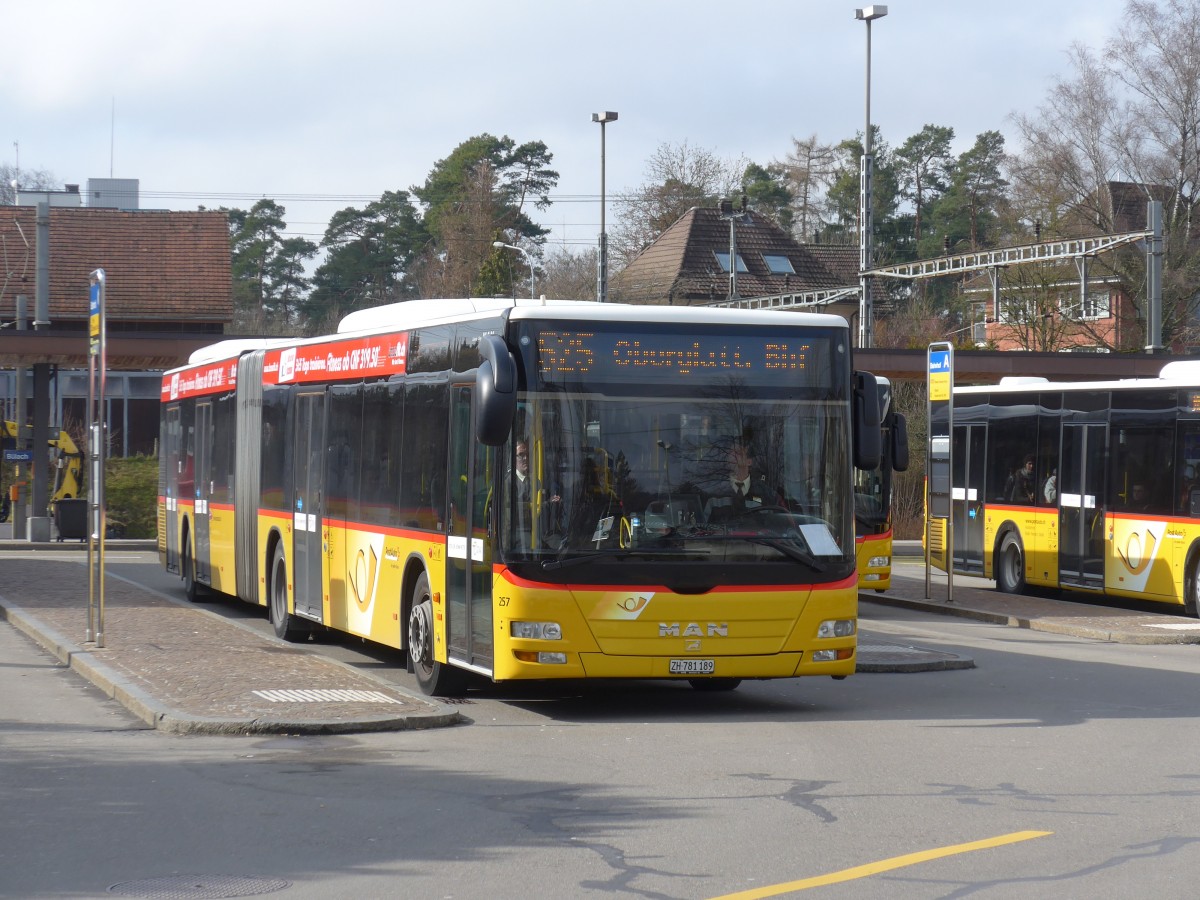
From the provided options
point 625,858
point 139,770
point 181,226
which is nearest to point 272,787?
point 139,770

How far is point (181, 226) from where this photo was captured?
2506 inches

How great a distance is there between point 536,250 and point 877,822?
79.3 meters

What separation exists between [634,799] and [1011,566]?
60.0 ft

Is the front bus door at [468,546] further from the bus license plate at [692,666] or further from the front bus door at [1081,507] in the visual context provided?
the front bus door at [1081,507]

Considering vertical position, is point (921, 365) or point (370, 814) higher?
point (921, 365)

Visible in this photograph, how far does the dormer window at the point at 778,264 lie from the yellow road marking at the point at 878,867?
67752 millimetres

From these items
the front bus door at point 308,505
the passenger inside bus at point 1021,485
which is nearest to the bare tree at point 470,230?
the passenger inside bus at point 1021,485

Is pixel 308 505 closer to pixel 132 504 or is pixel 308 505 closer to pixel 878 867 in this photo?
pixel 878 867

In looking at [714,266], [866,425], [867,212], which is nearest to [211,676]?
[866,425]

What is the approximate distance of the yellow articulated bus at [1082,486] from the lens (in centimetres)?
2198

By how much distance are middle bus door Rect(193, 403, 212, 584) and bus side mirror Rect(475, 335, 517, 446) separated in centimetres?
1141

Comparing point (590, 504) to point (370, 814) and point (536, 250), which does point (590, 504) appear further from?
point (536, 250)

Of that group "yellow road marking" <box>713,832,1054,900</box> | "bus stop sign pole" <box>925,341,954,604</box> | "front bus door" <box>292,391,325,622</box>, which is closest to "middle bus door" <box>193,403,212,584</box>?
"front bus door" <box>292,391,325,622</box>

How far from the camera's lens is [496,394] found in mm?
11617
